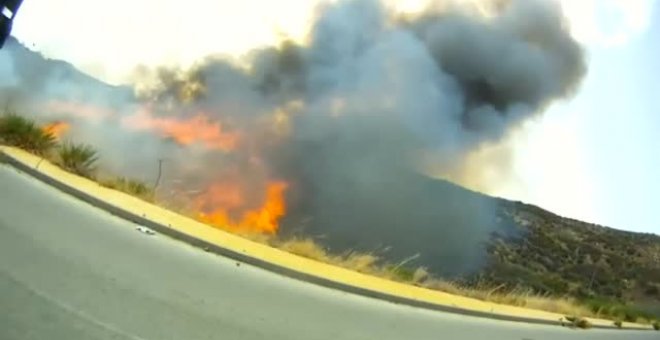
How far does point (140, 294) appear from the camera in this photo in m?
5.92

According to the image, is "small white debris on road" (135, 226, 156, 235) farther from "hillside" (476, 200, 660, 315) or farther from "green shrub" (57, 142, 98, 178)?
"hillside" (476, 200, 660, 315)

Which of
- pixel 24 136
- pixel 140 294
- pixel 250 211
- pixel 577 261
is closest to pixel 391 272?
pixel 24 136

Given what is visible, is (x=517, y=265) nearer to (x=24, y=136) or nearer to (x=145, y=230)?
(x=24, y=136)

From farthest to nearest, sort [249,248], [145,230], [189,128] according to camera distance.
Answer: [189,128] → [249,248] → [145,230]

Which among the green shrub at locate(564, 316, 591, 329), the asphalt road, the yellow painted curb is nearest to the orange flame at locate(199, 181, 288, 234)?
the green shrub at locate(564, 316, 591, 329)

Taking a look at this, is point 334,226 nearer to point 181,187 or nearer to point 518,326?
point 181,187

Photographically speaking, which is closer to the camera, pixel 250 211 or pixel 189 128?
pixel 250 211

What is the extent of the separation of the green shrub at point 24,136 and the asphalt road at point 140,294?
2826 millimetres

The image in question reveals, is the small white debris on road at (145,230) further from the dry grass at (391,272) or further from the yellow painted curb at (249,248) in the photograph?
the dry grass at (391,272)

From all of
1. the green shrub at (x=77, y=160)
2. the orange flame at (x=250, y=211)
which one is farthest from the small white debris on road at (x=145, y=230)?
the orange flame at (x=250, y=211)

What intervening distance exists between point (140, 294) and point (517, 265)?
3155cm

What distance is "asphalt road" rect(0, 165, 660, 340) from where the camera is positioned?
4.94 m

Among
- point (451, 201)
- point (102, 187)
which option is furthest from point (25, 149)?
point (451, 201)

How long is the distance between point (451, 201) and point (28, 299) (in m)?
36.8
